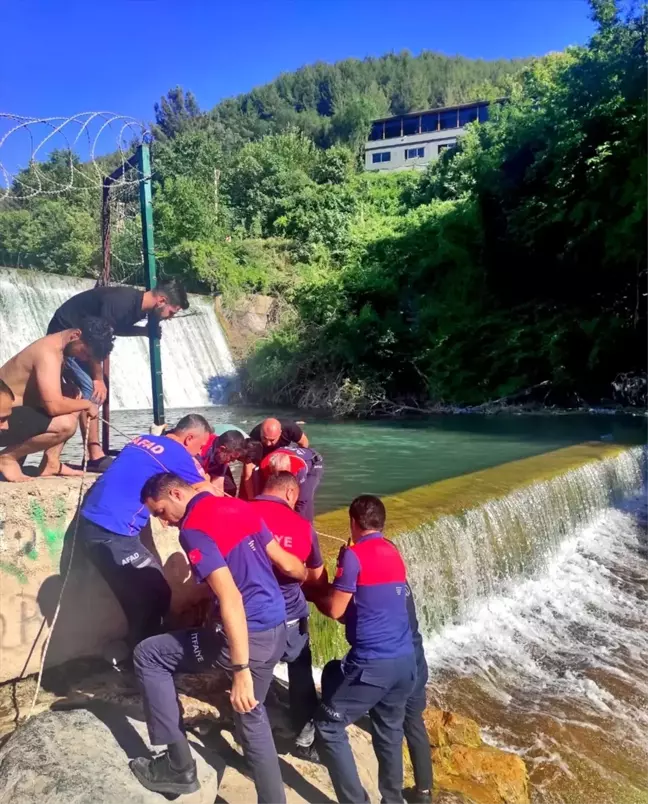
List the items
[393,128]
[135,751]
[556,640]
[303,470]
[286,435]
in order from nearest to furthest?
[135,751] → [303,470] → [286,435] → [556,640] → [393,128]

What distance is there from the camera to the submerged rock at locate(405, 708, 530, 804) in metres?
3.93

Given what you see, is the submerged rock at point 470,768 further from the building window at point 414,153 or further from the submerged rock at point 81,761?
the building window at point 414,153

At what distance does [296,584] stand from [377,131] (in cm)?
6453

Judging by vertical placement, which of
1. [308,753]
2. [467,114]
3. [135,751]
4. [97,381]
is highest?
[467,114]

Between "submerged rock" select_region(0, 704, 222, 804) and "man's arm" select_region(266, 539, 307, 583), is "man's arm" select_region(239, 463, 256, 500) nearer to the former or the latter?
"man's arm" select_region(266, 539, 307, 583)

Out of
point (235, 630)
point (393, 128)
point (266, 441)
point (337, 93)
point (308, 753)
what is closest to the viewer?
point (235, 630)

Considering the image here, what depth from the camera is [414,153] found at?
58094 millimetres

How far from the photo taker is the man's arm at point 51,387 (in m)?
4.44

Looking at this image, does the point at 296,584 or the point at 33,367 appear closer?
the point at 296,584

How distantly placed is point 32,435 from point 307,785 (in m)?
2.75

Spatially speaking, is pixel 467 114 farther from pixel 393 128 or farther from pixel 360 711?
pixel 360 711

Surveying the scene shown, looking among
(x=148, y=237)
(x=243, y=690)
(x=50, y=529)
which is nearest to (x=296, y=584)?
(x=243, y=690)

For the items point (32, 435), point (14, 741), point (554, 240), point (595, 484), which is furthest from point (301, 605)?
point (554, 240)

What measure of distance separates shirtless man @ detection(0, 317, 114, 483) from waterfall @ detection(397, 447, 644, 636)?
3200 millimetres
